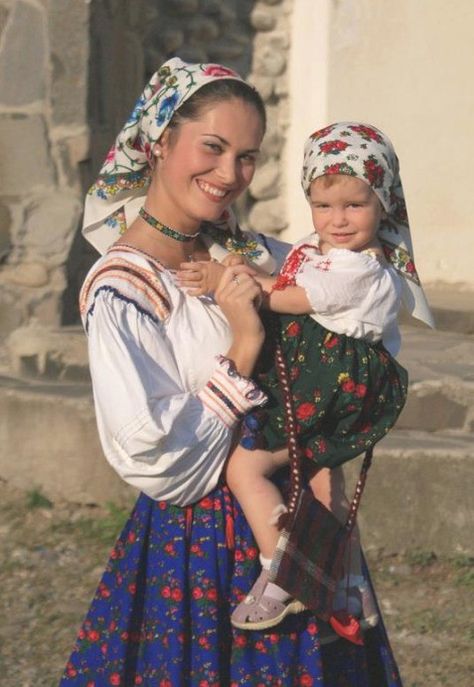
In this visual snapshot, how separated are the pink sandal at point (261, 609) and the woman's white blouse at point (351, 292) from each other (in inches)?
18.4

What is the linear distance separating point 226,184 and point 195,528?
0.63 meters

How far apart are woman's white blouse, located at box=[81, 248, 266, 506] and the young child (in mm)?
65

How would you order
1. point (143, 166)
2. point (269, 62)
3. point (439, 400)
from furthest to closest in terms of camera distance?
point (269, 62) < point (439, 400) < point (143, 166)

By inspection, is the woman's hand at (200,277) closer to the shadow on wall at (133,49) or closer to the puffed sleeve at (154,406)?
the puffed sleeve at (154,406)

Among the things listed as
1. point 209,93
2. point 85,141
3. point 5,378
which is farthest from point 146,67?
point 209,93

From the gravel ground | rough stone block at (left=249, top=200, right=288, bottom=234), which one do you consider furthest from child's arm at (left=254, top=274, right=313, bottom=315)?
rough stone block at (left=249, top=200, right=288, bottom=234)

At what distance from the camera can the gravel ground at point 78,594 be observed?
13.5 ft

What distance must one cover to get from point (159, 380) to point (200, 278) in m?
0.22

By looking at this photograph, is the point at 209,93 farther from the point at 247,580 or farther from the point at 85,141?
the point at 85,141

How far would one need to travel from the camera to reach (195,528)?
247cm

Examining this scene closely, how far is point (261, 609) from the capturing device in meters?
2.37

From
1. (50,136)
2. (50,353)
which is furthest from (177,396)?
(50,136)

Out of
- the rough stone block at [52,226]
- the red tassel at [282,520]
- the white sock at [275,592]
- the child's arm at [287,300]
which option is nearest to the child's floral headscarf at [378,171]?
the child's arm at [287,300]

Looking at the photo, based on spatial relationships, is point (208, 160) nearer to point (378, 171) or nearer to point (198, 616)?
point (378, 171)
